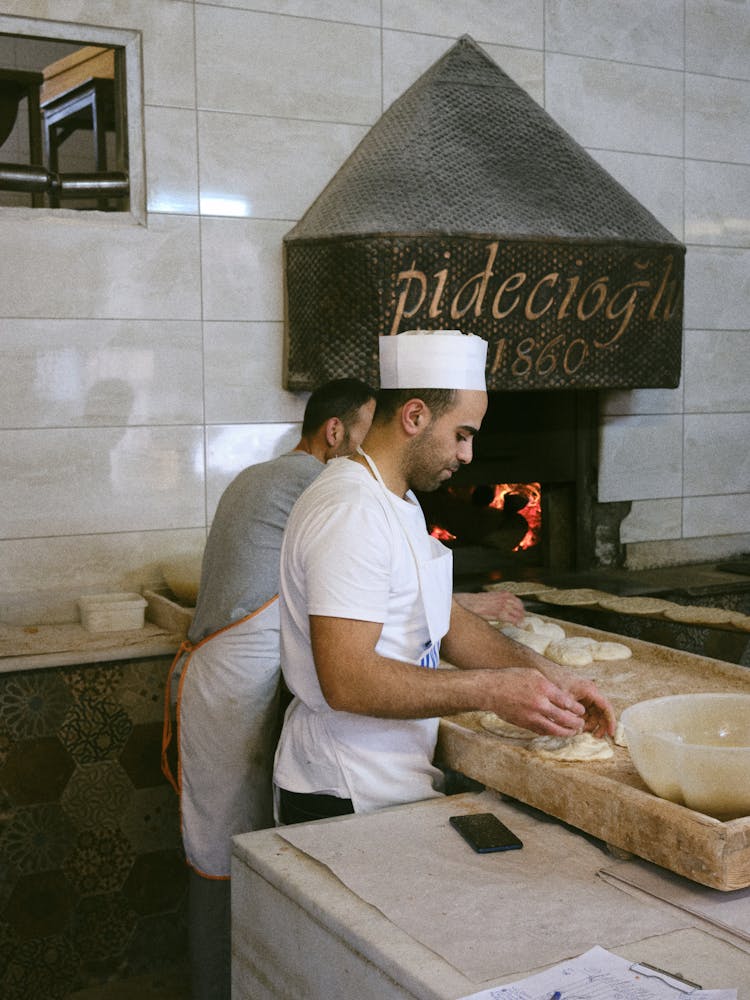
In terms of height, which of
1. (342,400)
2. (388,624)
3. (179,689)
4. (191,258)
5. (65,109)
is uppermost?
(65,109)

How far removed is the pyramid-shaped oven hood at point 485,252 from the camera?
354cm

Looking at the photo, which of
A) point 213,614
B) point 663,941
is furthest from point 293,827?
point 213,614

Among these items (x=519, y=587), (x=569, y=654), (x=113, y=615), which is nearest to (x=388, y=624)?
(x=569, y=654)

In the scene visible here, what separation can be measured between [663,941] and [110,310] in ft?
9.45

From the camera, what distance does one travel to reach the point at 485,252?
3627 mm

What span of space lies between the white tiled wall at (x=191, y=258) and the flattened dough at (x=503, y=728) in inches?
77.4

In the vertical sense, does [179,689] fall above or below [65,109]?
below

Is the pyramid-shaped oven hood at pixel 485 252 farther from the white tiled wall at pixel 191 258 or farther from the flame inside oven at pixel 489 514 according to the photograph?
the flame inside oven at pixel 489 514

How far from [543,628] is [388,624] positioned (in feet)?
3.46

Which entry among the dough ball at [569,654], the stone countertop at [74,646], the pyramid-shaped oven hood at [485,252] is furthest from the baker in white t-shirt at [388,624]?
the pyramid-shaped oven hood at [485,252]

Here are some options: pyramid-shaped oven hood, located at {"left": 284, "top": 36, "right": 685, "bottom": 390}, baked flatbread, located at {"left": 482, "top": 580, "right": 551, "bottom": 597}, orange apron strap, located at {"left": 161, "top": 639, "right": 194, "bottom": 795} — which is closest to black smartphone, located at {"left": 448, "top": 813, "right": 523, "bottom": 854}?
orange apron strap, located at {"left": 161, "top": 639, "right": 194, "bottom": 795}

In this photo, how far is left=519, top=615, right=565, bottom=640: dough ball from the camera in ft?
9.52

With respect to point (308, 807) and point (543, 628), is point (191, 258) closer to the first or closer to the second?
point (543, 628)

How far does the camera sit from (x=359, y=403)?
2.87m
